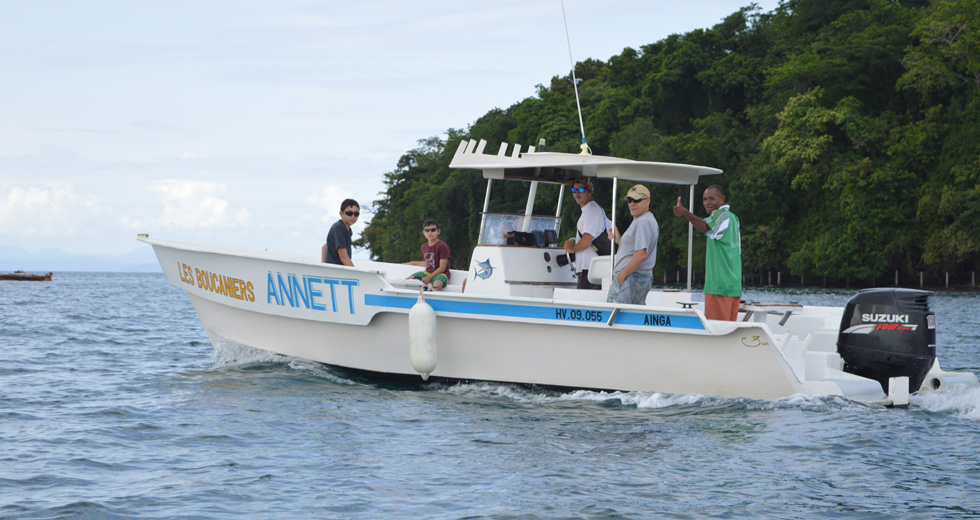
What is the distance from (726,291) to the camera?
28.5 ft

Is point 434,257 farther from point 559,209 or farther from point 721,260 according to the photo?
point 721,260

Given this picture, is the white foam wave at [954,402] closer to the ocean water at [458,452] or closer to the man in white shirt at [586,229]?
the ocean water at [458,452]

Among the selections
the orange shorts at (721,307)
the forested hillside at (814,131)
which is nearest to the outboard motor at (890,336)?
the orange shorts at (721,307)

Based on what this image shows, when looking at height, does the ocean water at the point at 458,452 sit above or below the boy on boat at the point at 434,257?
below

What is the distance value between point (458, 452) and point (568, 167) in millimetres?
3974

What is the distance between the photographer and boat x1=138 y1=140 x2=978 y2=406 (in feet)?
27.4

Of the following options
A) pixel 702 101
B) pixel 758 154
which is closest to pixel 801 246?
pixel 758 154

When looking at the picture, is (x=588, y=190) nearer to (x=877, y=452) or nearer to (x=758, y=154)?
(x=877, y=452)

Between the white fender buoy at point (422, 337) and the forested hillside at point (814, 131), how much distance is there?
1059 inches

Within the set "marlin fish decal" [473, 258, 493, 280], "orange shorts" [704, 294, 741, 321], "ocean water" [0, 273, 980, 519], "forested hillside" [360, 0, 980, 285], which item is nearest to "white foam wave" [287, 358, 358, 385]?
"ocean water" [0, 273, 980, 519]

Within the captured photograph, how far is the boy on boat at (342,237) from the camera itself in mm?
10086

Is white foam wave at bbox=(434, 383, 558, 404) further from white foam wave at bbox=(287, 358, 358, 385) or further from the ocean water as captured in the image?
white foam wave at bbox=(287, 358, 358, 385)

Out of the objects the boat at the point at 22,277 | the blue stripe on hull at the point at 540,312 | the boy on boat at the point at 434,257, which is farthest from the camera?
the boat at the point at 22,277

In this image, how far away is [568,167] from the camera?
32.4 ft
